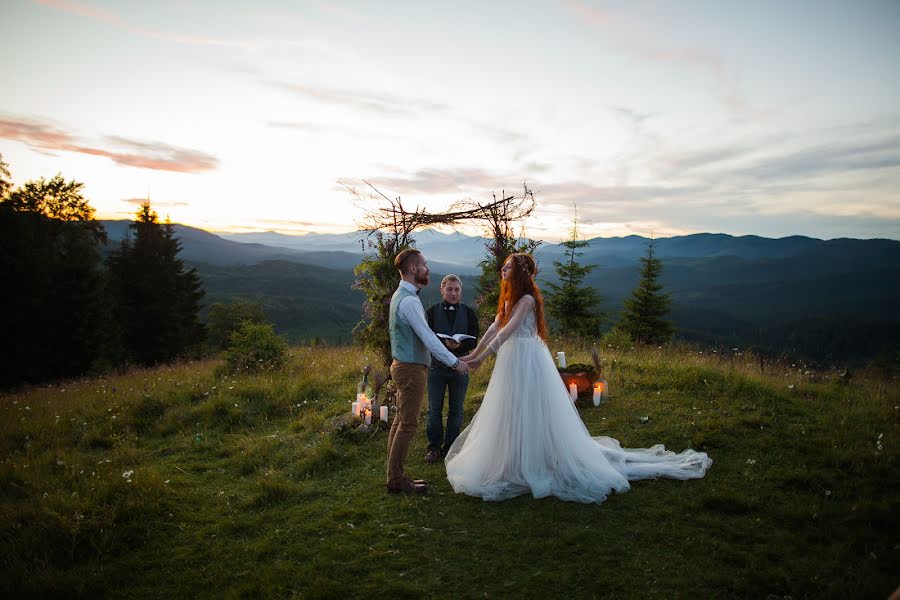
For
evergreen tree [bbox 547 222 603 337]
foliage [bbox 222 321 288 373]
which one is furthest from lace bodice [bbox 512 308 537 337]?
evergreen tree [bbox 547 222 603 337]

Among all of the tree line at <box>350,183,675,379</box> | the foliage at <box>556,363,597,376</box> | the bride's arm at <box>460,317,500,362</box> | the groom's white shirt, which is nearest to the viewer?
the groom's white shirt

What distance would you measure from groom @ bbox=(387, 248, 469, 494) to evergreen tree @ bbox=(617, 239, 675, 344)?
18156mm

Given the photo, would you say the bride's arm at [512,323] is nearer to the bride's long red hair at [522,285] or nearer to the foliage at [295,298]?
the bride's long red hair at [522,285]

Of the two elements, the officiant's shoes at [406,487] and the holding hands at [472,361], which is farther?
the holding hands at [472,361]

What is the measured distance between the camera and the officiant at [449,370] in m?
6.86

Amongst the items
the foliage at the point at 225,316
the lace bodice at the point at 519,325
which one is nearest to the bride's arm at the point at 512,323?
the lace bodice at the point at 519,325

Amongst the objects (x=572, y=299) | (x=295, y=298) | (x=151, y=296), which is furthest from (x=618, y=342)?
(x=295, y=298)

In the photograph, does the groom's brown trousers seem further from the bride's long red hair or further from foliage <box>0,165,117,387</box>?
foliage <box>0,165,117,387</box>

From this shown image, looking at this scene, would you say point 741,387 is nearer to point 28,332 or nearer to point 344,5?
point 344,5

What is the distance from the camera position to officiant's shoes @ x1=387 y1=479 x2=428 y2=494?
18.6 ft

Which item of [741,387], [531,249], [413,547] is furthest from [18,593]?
[741,387]

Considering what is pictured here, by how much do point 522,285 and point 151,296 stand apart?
3668cm

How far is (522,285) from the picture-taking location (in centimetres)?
610

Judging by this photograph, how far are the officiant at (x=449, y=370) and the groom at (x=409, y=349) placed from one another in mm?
1251
